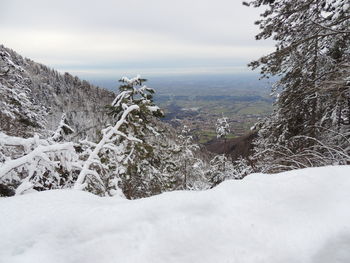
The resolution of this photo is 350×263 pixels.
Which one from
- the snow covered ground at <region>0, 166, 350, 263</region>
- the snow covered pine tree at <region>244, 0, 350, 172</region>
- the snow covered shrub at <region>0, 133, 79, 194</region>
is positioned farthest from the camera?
the snow covered pine tree at <region>244, 0, 350, 172</region>

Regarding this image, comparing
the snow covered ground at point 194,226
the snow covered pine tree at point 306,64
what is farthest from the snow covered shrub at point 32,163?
the snow covered pine tree at point 306,64

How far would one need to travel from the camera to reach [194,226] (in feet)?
4.82

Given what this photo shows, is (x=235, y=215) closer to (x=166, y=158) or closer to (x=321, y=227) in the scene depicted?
(x=321, y=227)

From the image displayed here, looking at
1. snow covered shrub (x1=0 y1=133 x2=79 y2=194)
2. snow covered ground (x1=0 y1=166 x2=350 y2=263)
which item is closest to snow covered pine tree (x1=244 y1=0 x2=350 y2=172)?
snow covered ground (x1=0 y1=166 x2=350 y2=263)

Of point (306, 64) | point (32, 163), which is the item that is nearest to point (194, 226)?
point (32, 163)

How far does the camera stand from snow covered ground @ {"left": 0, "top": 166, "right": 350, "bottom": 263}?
1.28 metres

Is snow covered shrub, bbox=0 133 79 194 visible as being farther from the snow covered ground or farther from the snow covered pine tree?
the snow covered pine tree

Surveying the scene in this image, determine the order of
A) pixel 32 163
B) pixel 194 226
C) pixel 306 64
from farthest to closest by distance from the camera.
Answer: pixel 306 64, pixel 32 163, pixel 194 226

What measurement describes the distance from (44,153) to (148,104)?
13.5 feet

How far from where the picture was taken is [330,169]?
2059 millimetres

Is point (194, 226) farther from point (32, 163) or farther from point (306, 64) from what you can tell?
point (306, 64)

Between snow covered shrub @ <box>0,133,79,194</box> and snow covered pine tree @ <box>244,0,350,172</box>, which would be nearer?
snow covered shrub @ <box>0,133,79,194</box>

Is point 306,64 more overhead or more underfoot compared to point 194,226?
more overhead

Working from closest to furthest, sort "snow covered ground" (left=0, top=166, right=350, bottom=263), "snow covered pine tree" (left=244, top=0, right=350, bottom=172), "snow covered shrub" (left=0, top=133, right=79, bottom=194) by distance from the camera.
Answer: "snow covered ground" (left=0, top=166, right=350, bottom=263) → "snow covered shrub" (left=0, top=133, right=79, bottom=194) → "snow covered pine tree" (left=244, top=0, right=350, bottom=172)
